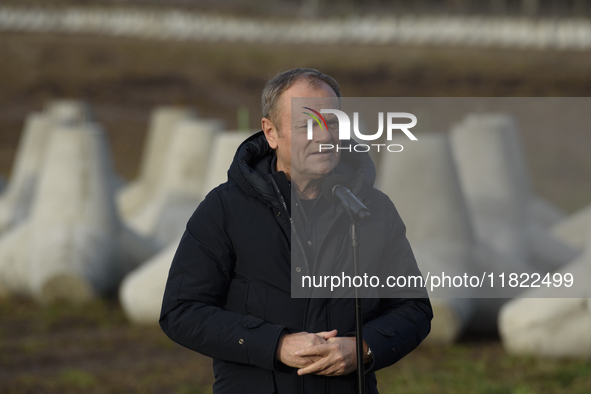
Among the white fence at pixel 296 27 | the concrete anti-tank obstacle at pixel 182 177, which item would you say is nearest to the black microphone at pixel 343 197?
the concrete anti-tank obstacle at pixel 182 177

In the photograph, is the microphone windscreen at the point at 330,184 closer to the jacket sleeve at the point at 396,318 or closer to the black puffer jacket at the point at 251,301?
the black puffer jacket at the point at 251,301

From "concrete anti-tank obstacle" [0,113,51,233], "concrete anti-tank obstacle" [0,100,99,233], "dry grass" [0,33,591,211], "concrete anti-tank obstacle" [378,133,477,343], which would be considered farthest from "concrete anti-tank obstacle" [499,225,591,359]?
"dry grass" [0,33,591,211]

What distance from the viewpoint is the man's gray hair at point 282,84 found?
7.61 feet

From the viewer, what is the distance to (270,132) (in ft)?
8.08

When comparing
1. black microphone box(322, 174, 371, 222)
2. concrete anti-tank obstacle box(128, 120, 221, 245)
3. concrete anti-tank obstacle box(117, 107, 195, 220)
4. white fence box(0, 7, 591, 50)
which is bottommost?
black microphone box(322, 174, 371, 222)

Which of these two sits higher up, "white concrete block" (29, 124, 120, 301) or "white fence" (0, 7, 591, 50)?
"white fence" (0, 7, 591, 50)

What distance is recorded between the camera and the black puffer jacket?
229cm

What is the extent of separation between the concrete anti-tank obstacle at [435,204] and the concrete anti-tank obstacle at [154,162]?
19.8 feet

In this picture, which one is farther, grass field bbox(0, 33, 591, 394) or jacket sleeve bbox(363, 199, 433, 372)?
grass field bbox(0, 33, 591, 394)

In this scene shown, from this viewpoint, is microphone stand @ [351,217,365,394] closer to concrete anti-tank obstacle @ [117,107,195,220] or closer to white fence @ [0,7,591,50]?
concrete anti-tank obstacle @ [117,107,195,220]

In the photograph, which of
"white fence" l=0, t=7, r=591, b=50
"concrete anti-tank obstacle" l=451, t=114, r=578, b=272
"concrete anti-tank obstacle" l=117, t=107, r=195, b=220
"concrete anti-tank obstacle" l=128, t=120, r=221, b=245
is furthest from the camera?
"white fence" l=0, t=7, r=591, b=50

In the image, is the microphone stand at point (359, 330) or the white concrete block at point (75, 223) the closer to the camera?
the microphone stand at point (359, 330)

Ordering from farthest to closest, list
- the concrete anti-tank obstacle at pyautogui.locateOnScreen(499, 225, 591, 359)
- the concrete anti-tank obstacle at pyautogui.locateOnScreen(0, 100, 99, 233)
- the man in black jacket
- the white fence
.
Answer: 1. the white fence
2. the concrete anti-tank obstacle at pyautogui.locateOnScreen(0, 100, 99, 233)
3. the concrete anti-tank obstacle at pyautogui.locateOnScreen(499, 225, 591, 359)
4. the man in black jacket

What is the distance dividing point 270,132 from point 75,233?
7113mm
